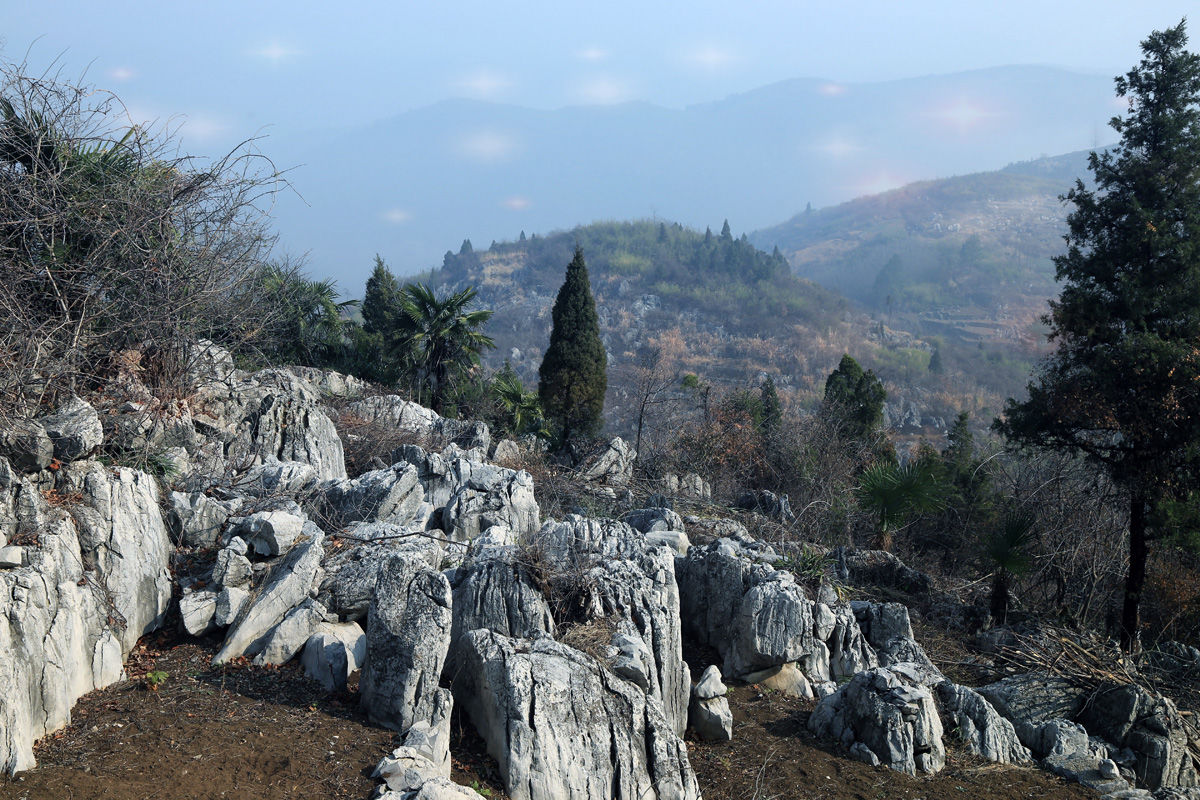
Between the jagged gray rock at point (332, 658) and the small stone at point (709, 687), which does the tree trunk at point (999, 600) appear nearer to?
the small stone at point (709, 687)

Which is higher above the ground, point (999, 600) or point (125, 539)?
point (125, 539)

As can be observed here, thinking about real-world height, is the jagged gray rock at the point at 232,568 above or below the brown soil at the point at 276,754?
above

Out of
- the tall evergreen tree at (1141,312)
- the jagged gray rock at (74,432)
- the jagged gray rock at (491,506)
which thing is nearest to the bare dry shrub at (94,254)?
the jagged gray rock at (74,432)

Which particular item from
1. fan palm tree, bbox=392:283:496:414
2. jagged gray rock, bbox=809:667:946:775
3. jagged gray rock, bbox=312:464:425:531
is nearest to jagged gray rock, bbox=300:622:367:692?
jagged gray rock, bbox=312:464:425:531

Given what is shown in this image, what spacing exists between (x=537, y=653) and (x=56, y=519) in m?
4.24

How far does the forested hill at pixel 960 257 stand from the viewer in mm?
124688

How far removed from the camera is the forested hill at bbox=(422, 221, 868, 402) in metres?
82.8

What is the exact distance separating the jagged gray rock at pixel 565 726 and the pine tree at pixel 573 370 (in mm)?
18650

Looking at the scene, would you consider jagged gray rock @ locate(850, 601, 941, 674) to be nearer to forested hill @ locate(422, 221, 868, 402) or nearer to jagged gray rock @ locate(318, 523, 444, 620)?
jagged gray rock @ locate(318, 523, 444, 620)

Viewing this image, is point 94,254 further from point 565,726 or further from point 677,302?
point 677,302

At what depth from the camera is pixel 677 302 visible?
99438mm

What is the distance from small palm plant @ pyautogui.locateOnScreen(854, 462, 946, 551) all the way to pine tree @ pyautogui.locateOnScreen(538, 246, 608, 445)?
1366cm

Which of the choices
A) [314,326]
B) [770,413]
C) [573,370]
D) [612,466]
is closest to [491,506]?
[612,466]

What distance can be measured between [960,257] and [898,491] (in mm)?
148305
